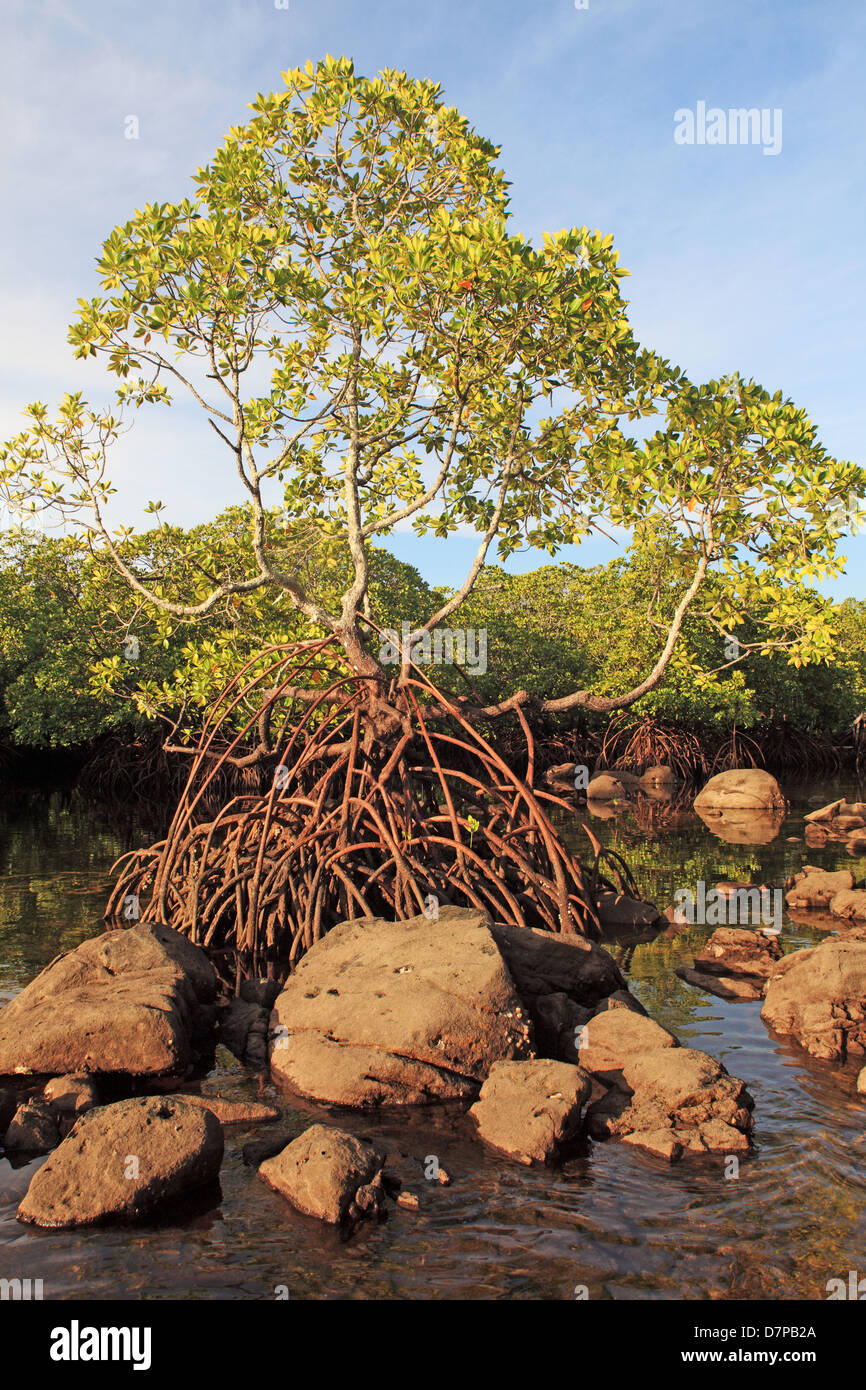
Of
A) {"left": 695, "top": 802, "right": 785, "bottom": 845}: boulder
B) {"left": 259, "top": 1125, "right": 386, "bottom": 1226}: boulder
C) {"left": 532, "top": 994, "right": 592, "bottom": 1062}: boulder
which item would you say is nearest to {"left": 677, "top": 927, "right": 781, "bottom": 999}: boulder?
{"left": 532, "top": 994, "right": 592, "bottom": 1062}: boulder

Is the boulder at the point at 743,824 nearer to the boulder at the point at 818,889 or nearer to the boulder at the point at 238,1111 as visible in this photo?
the boulder at the point at 818,889

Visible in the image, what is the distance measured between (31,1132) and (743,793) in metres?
20.1

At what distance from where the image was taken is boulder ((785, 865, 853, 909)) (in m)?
11.6

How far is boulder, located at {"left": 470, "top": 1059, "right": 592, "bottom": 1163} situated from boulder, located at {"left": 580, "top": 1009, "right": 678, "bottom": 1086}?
1.91 ft

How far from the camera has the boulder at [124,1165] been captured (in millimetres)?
4441

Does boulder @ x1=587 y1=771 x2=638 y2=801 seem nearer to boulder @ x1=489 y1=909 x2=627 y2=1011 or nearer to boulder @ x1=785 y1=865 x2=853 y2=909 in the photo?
boulder @ x1=785 y1=865 x2=853 y2=909

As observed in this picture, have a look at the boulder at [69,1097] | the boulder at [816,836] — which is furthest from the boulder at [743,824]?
the boulder at [69,1097]

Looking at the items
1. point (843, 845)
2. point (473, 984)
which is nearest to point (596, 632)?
point (843, 845)

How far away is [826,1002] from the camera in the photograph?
682 centimetres

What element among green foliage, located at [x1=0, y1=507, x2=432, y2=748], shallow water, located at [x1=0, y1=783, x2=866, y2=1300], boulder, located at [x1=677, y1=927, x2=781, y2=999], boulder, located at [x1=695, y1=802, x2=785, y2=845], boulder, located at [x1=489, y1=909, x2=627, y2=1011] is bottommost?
shallow water, located at [x1=0, y1=783, x2=866, y2=1300]

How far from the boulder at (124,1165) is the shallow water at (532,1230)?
100 mm

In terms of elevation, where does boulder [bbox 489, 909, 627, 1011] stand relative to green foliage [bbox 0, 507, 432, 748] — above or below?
below
